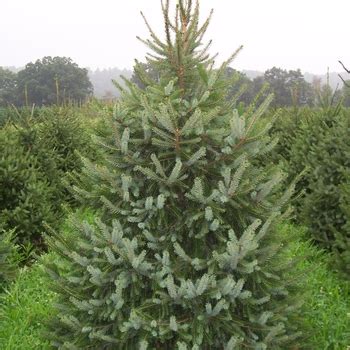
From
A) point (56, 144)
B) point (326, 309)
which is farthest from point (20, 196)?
point (326, 309)

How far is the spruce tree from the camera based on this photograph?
118 inches

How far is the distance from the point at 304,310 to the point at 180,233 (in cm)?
154

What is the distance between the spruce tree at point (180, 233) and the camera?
300 cm

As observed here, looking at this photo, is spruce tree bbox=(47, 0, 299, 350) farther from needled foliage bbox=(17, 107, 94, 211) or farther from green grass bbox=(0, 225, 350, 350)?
needled foliage bbox=(17, 107, 94, 211)

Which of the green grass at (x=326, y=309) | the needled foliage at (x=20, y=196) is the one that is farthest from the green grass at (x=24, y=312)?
the green grass at (x=326, y=309)

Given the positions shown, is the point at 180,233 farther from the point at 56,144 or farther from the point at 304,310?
the point at 56,144

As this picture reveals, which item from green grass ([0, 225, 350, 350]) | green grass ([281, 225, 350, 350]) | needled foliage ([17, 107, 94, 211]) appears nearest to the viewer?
green grass ([281, 225, 350, 350])

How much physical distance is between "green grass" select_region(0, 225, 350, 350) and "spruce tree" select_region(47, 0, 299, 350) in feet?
2.23

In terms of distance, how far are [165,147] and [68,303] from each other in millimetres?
1529

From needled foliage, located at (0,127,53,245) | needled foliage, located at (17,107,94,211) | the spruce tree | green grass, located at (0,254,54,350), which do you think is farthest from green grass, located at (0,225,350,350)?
needled foliage, located at (17,107,94,211)

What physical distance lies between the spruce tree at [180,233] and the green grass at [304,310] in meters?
0.68

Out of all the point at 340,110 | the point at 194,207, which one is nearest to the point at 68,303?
the point at 194,207

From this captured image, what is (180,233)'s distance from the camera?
3.25 meters

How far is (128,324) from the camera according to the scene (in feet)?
9.66
